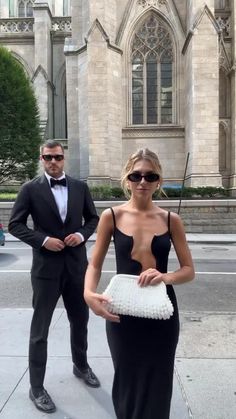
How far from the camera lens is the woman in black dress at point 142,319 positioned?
6.42 ft

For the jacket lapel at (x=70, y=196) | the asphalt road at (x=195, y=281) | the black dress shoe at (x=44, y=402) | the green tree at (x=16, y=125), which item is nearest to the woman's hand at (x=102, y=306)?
the jacket lapel at (x=70, y=196)

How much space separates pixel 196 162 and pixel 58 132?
11966mm

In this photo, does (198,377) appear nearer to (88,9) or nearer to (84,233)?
(84,233)

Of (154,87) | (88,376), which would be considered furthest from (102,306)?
(154,87)

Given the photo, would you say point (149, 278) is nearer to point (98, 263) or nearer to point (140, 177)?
point (98, 263)

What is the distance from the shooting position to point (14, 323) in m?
5.07

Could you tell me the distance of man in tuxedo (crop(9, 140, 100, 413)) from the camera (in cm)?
302

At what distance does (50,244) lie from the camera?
9.69 ft

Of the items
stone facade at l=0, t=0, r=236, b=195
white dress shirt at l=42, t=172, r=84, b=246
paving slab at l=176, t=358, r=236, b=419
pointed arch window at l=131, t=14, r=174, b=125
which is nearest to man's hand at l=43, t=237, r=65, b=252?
white dress shirt at l=42, t=172, r=84, b=246

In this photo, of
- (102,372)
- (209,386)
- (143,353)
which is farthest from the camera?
(102,372)

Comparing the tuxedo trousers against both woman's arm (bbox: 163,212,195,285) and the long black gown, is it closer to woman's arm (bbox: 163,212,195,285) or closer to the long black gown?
the long black gown

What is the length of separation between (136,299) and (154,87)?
2298 centimetres

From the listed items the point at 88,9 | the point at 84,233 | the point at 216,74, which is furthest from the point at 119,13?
the point at 84,233

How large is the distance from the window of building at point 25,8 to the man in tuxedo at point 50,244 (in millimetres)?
34757
